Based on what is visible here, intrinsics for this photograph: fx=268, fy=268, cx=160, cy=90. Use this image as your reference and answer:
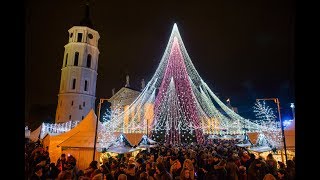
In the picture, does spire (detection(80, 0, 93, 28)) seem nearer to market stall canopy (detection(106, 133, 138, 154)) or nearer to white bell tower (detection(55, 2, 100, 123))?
white bell tower (detection(55, 2, 100, 123))

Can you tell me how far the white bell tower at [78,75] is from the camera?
43.9 metres

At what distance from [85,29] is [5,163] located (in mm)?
48432

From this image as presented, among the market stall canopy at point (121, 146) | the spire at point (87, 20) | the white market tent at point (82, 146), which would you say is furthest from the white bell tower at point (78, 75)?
the market stall canopy at point (121, 146)

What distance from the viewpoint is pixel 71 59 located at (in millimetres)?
45719

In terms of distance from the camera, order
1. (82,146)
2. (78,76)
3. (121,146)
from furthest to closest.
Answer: (78,76)
(121,146)
(82,146)

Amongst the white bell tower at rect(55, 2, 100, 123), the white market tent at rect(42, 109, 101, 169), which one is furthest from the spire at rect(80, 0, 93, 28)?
the white market tent at rect(42, 109, 101, 169)

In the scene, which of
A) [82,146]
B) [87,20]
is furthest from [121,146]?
[87,20]

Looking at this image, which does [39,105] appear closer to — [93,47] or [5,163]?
[93,47]

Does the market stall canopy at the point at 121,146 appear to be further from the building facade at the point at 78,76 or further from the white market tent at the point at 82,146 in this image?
the building facade at the point at 78,76

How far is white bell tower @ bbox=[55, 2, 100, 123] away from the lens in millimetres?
43875

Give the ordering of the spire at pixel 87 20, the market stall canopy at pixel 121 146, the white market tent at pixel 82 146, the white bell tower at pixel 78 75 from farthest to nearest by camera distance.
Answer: the spire at pixel 87 20 → the white bell tower at pixel 78 75 → the market stall canopy at pixel 121 146 → the white market tent at pixel 82 146

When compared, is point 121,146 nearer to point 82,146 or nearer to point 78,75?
point 82,146

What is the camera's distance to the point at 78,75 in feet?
148

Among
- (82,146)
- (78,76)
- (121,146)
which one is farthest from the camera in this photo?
(78,76)
